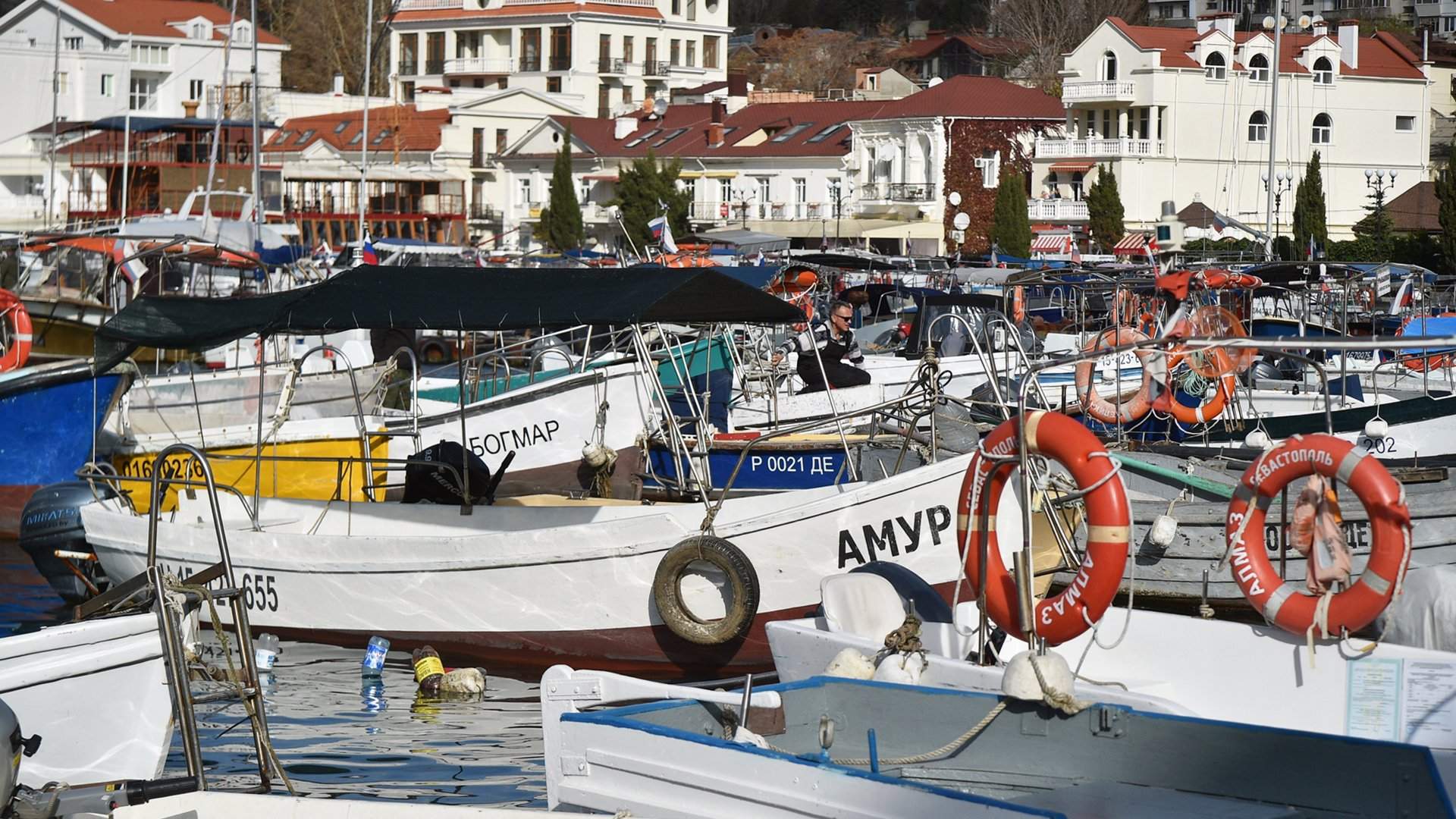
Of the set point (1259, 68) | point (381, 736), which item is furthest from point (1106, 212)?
point (381, 736)

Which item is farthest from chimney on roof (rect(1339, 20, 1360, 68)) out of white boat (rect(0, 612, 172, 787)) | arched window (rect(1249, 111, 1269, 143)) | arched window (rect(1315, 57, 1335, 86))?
white boat (rect(0, 612, 172, 787))

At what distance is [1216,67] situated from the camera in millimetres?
60750

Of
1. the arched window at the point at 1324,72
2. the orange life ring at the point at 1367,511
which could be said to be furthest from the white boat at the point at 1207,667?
the arched window at the point at 1324,72

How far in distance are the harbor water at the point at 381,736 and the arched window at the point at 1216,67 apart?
174 feet

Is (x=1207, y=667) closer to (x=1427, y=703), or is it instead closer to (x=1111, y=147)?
(x=1427, y=703)

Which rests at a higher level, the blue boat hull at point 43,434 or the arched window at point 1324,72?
the arched window at point 1324,72

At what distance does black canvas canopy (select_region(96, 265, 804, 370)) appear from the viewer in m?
11.7

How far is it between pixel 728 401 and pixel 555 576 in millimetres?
7428

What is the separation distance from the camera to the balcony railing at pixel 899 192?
2452 inches

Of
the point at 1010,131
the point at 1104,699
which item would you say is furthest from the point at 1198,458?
the point at 1010,131

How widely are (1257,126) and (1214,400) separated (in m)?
47.8

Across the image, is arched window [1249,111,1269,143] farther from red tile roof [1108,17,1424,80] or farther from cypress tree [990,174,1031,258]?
cypress tree [990,174,1031,258]

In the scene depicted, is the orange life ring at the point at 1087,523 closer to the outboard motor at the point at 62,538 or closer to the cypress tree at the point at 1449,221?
the outboard motor at the point at 62,538

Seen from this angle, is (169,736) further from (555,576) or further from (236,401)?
(236,401)
